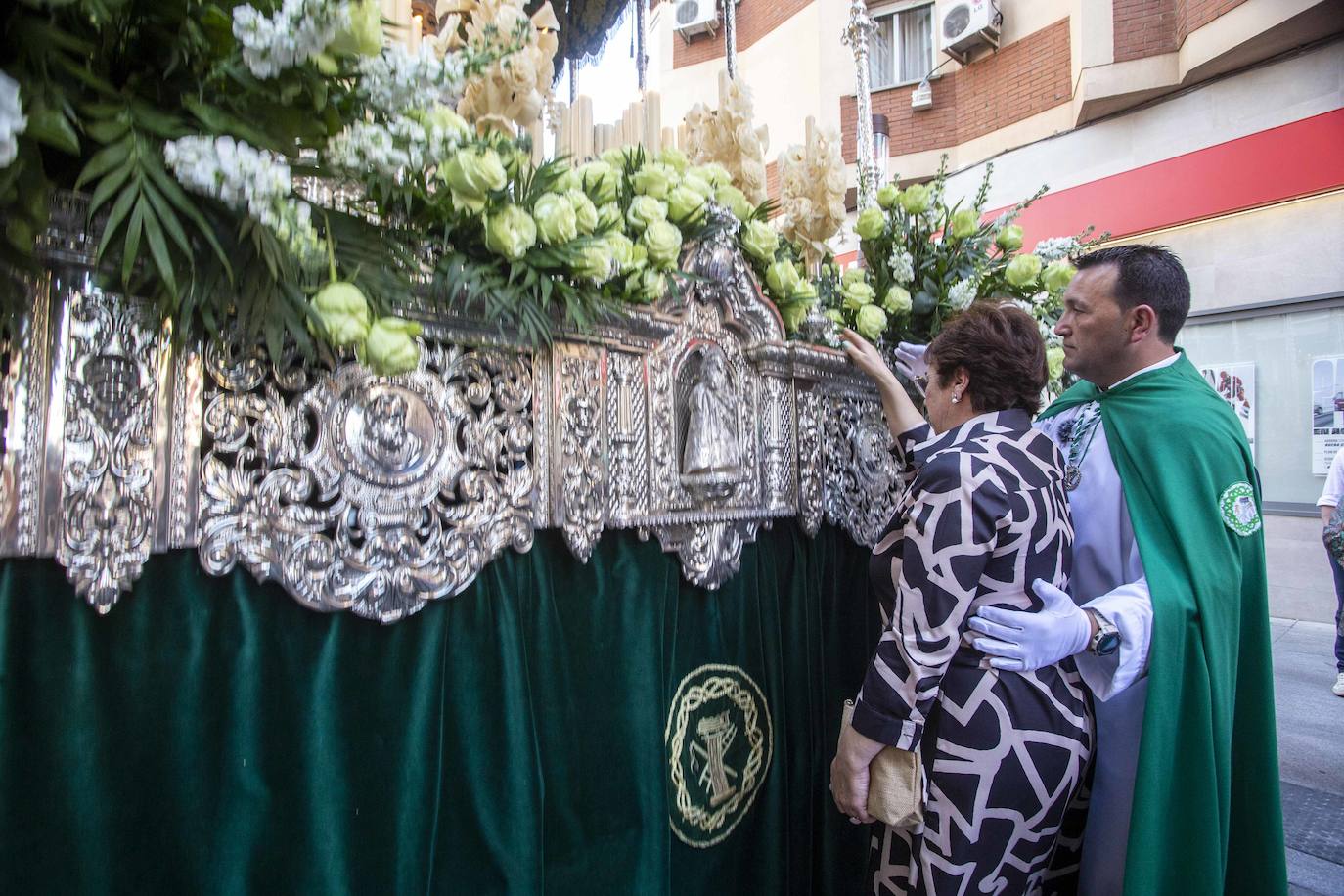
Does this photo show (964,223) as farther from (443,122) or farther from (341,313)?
(341,313)

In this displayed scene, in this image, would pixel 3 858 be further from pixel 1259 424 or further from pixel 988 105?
pixel 988 105

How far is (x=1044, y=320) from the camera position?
8.80 ft

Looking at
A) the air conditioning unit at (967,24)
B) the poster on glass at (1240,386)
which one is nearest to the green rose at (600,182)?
the poster on glass at (1240,386)

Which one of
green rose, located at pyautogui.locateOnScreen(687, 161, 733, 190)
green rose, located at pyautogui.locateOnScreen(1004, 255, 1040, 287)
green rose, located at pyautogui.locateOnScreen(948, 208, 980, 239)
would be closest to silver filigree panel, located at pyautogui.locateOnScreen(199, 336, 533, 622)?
green rose, located at pyautogui.locateOnScreen(687, 161, 733, 190)

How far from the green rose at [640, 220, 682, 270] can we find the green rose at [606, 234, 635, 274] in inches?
2.4

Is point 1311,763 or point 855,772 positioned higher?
point 855,772

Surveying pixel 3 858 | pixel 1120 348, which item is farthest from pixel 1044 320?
pixel 3 858

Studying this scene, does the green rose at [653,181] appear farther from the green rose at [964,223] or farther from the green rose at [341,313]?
the green rose at [964,223]

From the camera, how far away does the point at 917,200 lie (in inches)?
92.4

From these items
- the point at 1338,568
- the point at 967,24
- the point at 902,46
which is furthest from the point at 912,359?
the point at 902,46

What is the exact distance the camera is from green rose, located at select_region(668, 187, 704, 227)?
163 centimetres

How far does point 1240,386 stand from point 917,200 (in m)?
5.72

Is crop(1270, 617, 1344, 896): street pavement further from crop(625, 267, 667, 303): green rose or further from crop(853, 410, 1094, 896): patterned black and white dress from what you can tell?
crop(625, 267, 667, 303): green rose

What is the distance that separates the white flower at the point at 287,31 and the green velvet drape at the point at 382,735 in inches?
26.3
